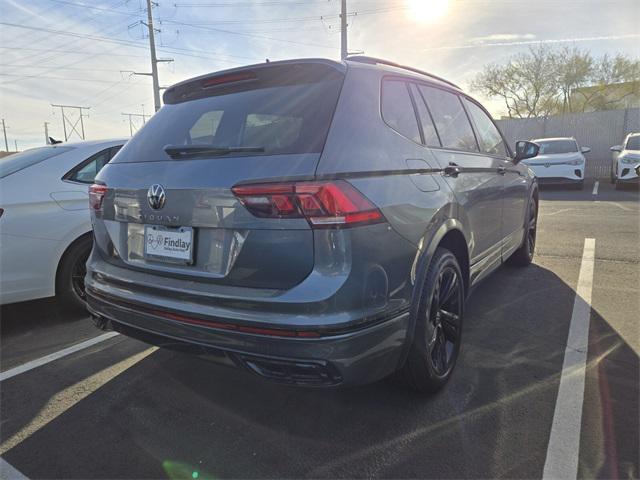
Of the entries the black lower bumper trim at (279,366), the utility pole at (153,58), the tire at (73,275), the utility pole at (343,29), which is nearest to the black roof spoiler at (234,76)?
the black lower bumper trim at (279,366)

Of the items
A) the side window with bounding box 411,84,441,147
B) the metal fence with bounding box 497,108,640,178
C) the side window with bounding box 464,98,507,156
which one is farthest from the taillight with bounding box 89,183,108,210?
the metal fence with bounding box 497,108,640,178

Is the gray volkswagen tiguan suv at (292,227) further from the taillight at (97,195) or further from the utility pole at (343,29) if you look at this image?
the utility pole at (343,29)

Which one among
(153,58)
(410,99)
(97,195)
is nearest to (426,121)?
(410,99)

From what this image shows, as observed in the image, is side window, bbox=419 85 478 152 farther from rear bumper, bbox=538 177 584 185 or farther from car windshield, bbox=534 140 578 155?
car windshield, bbox=534 140 578 155

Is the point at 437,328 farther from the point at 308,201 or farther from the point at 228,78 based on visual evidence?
the point at 228,78

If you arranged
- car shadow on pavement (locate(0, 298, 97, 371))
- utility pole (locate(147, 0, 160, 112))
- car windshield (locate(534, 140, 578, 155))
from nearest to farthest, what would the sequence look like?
car shadow on pavement (locate(0, 298, 97, 371)) < car windshield (locate(534, 140, 578, 155)) < utility pole (locate(147, 0, 160, 112))

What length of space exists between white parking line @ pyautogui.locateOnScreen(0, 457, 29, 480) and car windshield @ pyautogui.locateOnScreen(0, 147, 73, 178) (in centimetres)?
228

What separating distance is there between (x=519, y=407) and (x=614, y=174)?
14637mm

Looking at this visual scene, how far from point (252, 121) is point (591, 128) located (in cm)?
2287

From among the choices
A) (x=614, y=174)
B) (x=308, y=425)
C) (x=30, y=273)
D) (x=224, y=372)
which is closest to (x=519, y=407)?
(x=308, y=425)

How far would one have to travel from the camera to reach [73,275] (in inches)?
147

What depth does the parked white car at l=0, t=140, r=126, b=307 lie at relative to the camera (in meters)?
3.31

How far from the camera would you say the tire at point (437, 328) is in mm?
2229

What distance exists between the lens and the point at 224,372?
2.82 meters
